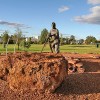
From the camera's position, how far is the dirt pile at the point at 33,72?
9.05m

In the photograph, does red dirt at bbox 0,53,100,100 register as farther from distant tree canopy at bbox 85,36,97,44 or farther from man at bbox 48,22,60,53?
distant tree canopy at bbox 85,36,97,44

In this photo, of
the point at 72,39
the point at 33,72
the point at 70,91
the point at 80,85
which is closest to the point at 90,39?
the point at 72,39

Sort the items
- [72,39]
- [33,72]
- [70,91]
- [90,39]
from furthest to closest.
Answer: [90,39] < [72,39] < [70,91] < [33,72]

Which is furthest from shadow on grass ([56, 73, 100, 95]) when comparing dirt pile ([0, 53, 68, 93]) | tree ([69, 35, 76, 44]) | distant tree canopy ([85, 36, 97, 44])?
distant tree canopy ([85, 36, 97, 44])

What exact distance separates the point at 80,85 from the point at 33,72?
2.16 m

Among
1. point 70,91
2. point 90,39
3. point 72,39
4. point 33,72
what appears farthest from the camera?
point 90,39

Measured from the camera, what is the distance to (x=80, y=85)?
10.5 metres

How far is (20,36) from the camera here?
56.1 m

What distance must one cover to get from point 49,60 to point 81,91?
1.64m

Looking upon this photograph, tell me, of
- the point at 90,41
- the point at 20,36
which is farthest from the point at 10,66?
the point at 90,41

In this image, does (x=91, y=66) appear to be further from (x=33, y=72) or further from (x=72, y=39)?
(x=72, y=39)

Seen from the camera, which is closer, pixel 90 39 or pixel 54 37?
pixel 54 37

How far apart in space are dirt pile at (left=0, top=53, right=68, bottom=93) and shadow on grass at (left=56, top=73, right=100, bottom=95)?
766 mm

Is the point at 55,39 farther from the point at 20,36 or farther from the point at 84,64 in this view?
the point at 20,36
